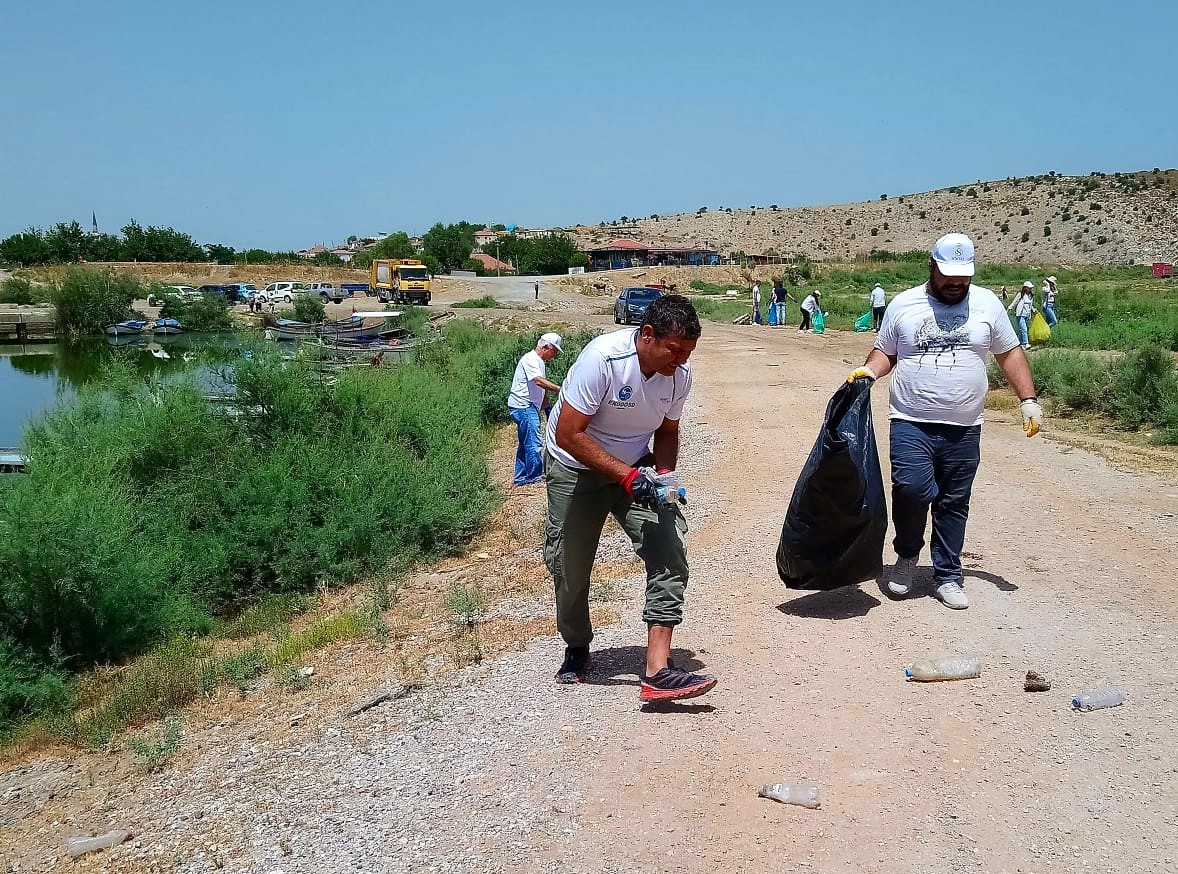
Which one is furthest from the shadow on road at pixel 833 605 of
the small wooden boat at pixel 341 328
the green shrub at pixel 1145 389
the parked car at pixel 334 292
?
the parked car at pixel 334 292

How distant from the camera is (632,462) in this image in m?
4.82

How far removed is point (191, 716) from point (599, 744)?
11.4 feet

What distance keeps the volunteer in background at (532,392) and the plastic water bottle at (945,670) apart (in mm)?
6653

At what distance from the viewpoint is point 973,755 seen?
4.13 metres

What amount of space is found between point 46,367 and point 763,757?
45287mm

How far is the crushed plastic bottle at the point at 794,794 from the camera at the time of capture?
12.6ft

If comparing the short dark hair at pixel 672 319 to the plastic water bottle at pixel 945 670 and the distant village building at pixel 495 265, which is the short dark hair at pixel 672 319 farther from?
the distant village building at pixel 495 265

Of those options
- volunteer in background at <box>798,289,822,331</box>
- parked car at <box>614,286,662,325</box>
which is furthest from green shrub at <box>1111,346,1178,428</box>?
parked car at <box>614,286,662,325</box>

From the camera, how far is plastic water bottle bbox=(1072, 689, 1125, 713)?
445cm

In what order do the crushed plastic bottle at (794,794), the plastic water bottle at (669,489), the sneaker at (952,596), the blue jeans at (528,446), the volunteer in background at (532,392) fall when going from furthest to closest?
the blue jeans at (528,446)
the volunteer in background at (532,392)
the sneaker at (952,596)
the plastic water bottle at (669,489)
the crushed plastic bottle at (794,794)

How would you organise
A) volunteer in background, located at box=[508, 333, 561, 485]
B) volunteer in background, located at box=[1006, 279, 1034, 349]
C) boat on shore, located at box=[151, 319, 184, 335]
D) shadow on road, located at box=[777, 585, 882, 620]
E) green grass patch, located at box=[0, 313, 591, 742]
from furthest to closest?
boat on shore, located at box=[151, 319, 184, 335] < volunteer in background, located at box=[1006, 279, 1034, 349] < volunteer in background, located at box=[508, 333, 561, 485] < green grass patch, located at box=[0, 313, 591, 742] < shadow on road, located at box=[777, 585, 882, 620]

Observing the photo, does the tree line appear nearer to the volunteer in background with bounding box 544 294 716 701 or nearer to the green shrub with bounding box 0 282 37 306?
the green shrub with bounding box 0 282 37 306

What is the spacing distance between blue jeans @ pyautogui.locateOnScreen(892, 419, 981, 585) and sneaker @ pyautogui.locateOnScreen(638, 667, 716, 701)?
169cm

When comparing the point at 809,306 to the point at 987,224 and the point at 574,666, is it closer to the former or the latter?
the point at 574,666
